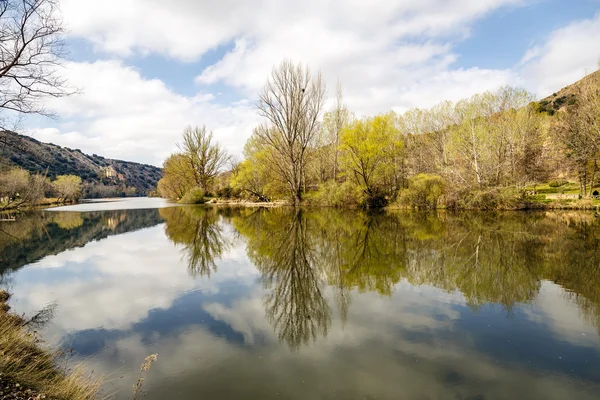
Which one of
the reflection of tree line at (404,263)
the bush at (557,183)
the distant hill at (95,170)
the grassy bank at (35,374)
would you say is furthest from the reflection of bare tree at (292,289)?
the distant hill at (95,170)

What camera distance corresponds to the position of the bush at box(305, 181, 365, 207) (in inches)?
1246

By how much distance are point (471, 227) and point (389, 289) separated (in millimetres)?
11877

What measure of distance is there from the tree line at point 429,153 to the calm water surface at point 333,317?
53.1 ft

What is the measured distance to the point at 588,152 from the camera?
25.6m

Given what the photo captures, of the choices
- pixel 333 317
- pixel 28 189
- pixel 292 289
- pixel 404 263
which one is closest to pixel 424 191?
pixel 404 263

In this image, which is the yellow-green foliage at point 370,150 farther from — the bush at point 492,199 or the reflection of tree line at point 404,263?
the reflection of tree line at point 404,263

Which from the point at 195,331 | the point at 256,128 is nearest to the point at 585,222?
the point at 195,331

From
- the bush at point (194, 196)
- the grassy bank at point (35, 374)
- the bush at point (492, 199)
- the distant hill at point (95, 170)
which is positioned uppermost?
the distant hill at point (95, 170)

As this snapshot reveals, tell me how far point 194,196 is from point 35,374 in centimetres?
4731

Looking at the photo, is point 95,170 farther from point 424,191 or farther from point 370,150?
point 424,191

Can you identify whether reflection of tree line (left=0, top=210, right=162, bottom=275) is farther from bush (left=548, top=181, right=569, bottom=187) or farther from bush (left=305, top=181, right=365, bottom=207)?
bush (left=548, top=181, right=569, bottom=187)

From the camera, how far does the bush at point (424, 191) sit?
28.3m

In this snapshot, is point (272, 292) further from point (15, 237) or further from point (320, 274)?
point (15, 237)

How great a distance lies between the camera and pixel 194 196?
49062 mm
